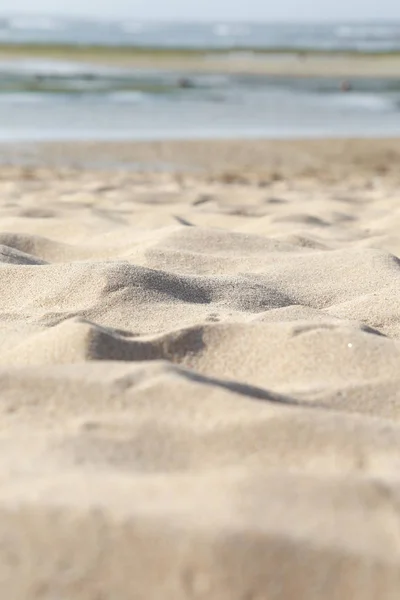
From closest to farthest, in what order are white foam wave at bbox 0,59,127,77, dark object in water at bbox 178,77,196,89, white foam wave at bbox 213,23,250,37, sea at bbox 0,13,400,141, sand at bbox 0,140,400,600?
sand at bbox 0,140,400,600 < sea at bbox 0,13,400,141 < dark object in water at bbox 178,77,196,89 < white foam wave at bbox 0,59,127,77 < white foam wave at bbox 213,23,250,37

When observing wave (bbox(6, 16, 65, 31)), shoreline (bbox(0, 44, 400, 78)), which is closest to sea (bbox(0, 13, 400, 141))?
shoreline (bbox(0, 44, 400, 78))

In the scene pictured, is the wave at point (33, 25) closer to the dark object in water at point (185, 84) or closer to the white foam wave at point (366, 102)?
the dark object in water at point (185, 84)

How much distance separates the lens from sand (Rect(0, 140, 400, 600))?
3.59ft

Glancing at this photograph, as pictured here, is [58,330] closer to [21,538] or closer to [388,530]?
[21,538]

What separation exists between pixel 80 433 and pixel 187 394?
207mm

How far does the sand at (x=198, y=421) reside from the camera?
1.09 metres

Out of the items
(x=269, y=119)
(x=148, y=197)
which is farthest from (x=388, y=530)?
(x=269, y=119)

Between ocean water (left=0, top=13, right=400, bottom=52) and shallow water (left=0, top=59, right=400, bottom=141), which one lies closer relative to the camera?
shallow water (left=0, top=59, right=400, bottom=141)

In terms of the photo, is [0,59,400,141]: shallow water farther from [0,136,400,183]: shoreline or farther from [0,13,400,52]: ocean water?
[0,13,400,52]: ocean water

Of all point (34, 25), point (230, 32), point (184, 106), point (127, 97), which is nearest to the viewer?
point (184, 106)

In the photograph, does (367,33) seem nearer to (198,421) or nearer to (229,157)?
(229,157)

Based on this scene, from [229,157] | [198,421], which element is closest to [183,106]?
[229,157]

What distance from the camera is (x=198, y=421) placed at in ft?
4.79

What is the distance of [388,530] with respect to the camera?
3.80 ft
